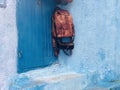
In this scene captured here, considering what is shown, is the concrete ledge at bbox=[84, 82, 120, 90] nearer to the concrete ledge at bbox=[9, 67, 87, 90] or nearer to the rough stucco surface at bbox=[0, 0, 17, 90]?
the concrete ledge at bbox=[9, 67, 87, 90]

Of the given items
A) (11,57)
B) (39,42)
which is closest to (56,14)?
(39,42)

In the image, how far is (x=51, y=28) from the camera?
425 centimetres

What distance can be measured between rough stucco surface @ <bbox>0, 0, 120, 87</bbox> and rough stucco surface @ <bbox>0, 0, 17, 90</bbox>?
40.5 inches

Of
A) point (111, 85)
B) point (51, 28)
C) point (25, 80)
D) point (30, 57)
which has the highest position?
point (51, 28)

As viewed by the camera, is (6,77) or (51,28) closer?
(6,77)

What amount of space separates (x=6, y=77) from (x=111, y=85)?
186 cm

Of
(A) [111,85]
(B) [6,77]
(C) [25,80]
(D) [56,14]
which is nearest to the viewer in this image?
(B) [6,77]

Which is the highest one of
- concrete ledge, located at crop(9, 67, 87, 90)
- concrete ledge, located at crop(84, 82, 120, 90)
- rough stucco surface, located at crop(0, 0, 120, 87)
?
rough stucco surface, located at crop(0, 0, 120, 87)

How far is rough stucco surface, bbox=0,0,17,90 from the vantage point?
3.47 metres

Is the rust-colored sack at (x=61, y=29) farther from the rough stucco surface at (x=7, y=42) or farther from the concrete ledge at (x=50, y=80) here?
the rough stucco surface at (x=7, y=42)

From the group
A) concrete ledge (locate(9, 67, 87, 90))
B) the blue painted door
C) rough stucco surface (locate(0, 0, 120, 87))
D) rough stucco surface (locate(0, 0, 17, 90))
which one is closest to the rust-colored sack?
the blue painted door

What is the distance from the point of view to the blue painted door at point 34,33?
149 inches

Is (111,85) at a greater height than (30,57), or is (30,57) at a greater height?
(30,57)

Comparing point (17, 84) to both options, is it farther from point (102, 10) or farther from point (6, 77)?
point (102, 10)
